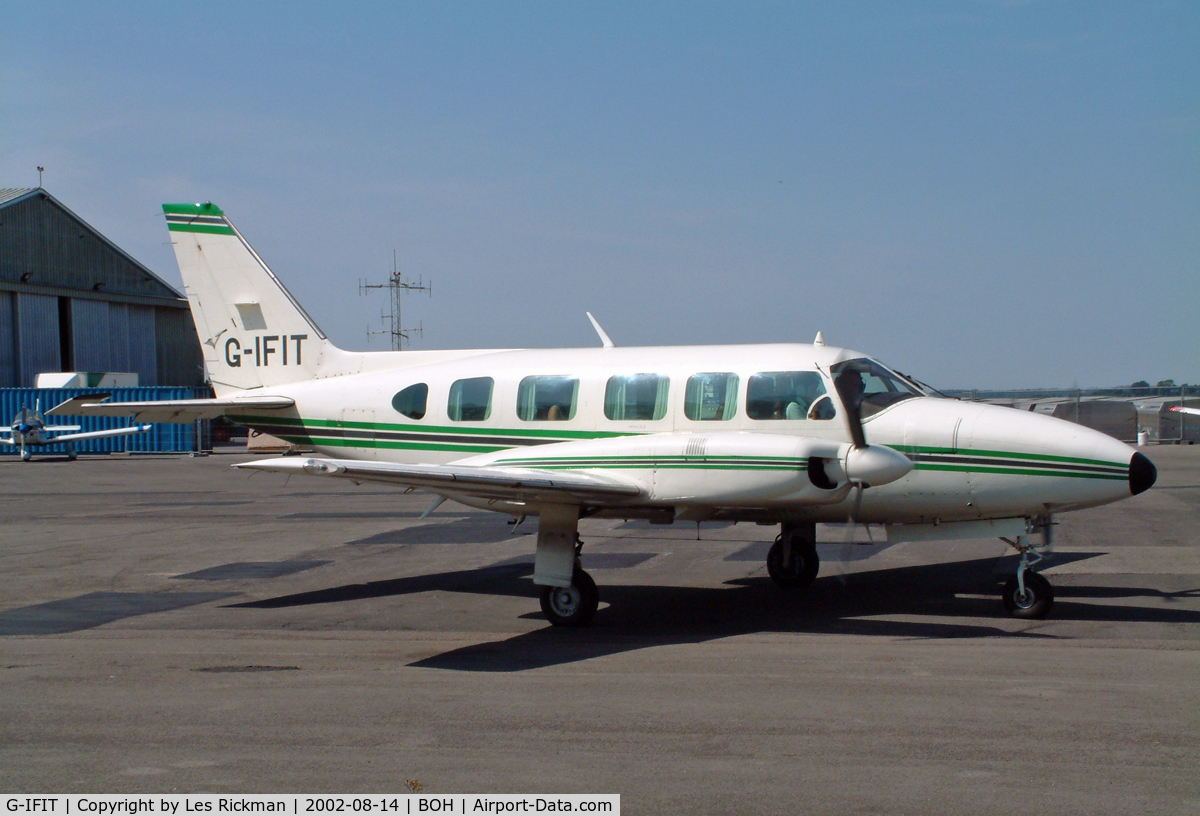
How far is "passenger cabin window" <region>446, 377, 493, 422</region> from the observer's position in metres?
11.9

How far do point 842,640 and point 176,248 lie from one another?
10017 millimetres

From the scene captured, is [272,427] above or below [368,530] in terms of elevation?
above

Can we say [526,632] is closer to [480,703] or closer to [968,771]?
[480,703]

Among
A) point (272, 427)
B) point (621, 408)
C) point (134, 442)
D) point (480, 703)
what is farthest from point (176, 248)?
point (134, 442)

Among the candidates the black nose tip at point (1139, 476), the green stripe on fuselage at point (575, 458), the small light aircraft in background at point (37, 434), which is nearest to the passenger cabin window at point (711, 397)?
the green stripe on fuselage at point (575, 458)

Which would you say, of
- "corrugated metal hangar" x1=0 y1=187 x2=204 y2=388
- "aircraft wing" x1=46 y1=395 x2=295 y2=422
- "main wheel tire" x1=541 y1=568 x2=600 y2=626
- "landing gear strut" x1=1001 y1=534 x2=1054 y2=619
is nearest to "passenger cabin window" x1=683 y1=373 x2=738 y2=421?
"main wheel tire" x1=541 y1=568 x2=600 y2=626

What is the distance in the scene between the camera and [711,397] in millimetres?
10867

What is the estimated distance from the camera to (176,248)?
543 inches

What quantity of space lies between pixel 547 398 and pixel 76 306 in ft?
191

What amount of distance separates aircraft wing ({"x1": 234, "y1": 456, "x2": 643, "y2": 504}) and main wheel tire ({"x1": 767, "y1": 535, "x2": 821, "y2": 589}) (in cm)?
334

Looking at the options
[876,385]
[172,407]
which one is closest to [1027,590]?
[876,385]

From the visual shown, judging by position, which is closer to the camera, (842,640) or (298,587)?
(842,640)

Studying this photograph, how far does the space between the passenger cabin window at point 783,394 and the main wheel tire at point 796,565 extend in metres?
2.53
